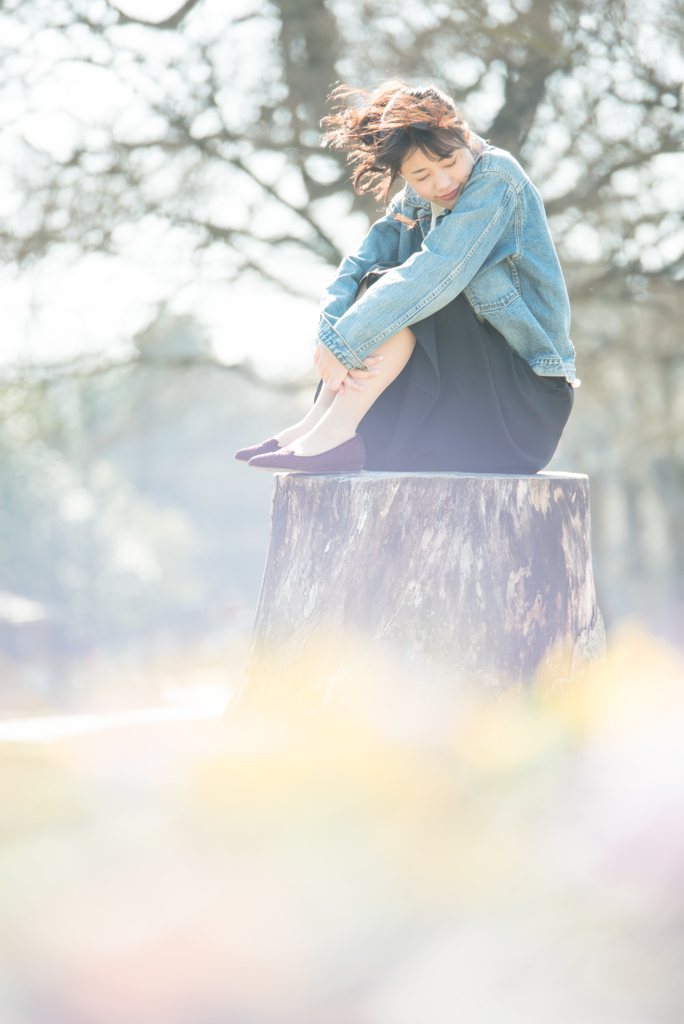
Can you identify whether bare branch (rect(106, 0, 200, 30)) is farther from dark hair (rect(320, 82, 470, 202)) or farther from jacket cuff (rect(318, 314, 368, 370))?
jacket cuff (rect(318, 314, 368, 370))

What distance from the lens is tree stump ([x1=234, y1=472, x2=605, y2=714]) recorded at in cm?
176

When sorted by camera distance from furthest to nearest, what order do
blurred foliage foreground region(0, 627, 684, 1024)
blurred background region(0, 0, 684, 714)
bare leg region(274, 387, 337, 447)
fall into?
blurred background region(0, 0, 684, 714) < bare leg region(274, 387, 337, 447) < blurred foliage foreground region(0, 627, 684, 1024)

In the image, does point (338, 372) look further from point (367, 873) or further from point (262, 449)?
point (367, 873)

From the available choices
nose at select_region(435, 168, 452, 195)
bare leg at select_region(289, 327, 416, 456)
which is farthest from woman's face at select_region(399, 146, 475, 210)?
bare leg at select_region(289, 327, 416, 456)

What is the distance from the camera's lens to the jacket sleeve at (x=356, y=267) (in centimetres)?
199

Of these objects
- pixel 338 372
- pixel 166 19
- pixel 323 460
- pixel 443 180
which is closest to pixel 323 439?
pixel 323 460

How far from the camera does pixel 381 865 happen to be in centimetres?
137

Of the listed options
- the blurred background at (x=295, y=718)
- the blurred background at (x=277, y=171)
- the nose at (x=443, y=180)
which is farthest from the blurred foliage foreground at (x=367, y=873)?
the blurred background at (x=277, y=171)

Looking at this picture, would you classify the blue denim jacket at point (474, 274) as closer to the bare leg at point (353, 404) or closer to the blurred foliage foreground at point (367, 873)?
the bare leg at point (353, 404)

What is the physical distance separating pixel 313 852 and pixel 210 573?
22990 mm

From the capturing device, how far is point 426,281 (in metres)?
1.84

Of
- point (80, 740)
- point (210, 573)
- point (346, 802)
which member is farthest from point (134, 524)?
point (346, 802)

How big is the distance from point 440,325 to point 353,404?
29 centimetres

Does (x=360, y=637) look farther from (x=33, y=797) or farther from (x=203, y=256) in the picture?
(x=203, y=256)
